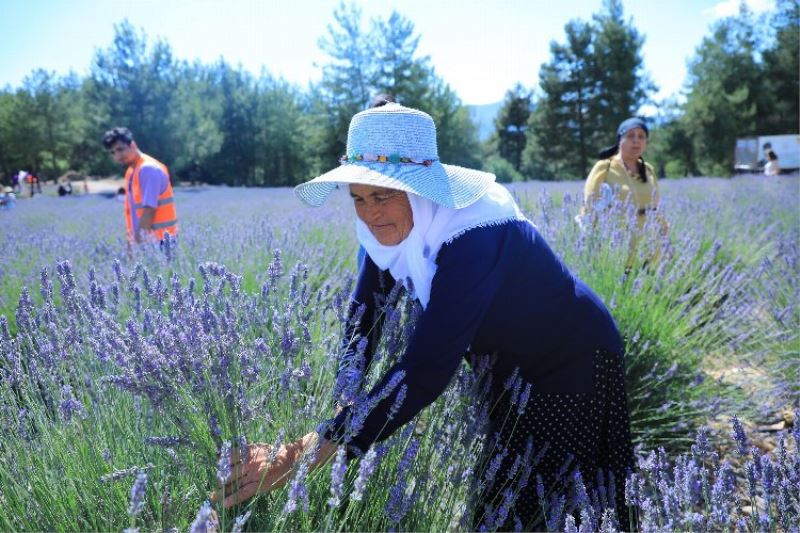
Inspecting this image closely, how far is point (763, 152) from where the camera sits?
2619 centimetres

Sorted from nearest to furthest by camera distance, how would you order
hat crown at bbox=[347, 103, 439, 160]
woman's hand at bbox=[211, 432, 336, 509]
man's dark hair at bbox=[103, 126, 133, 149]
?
woman's hand at bbox=[211, 432, 336, 509] < hat crown at bbox=[347, 103, 439, 160] < man's dark hair at bbox=[103, 126, 133, 149]

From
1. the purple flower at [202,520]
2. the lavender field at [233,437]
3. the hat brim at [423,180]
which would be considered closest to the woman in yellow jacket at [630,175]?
the lavender field at [233,437]

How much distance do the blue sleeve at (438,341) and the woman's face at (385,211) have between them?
19 cm

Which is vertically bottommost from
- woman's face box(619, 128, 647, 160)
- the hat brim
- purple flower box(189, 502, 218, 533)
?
purple flower box(189, 502, 218, 533)

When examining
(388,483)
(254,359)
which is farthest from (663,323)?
(254,359)

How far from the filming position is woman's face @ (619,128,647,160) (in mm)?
4141

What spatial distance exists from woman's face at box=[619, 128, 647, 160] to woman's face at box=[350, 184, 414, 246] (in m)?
3.19

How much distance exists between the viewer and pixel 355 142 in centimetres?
149

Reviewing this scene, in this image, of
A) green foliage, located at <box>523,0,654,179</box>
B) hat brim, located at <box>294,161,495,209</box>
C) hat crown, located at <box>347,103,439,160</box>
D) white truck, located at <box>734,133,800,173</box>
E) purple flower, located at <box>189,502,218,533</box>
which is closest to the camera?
purple flower, located at <box>189,502,218,533</box>

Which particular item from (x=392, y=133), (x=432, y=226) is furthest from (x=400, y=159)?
(x=432, y=226)

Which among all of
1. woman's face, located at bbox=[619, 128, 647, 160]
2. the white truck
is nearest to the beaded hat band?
woman's face, located at bbox=[619, 128, 647, 160]

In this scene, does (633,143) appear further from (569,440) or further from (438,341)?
(438,341)

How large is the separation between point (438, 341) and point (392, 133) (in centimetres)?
53

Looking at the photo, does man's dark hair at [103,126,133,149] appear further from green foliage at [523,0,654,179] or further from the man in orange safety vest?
green foliage at [523,0,654,179]
